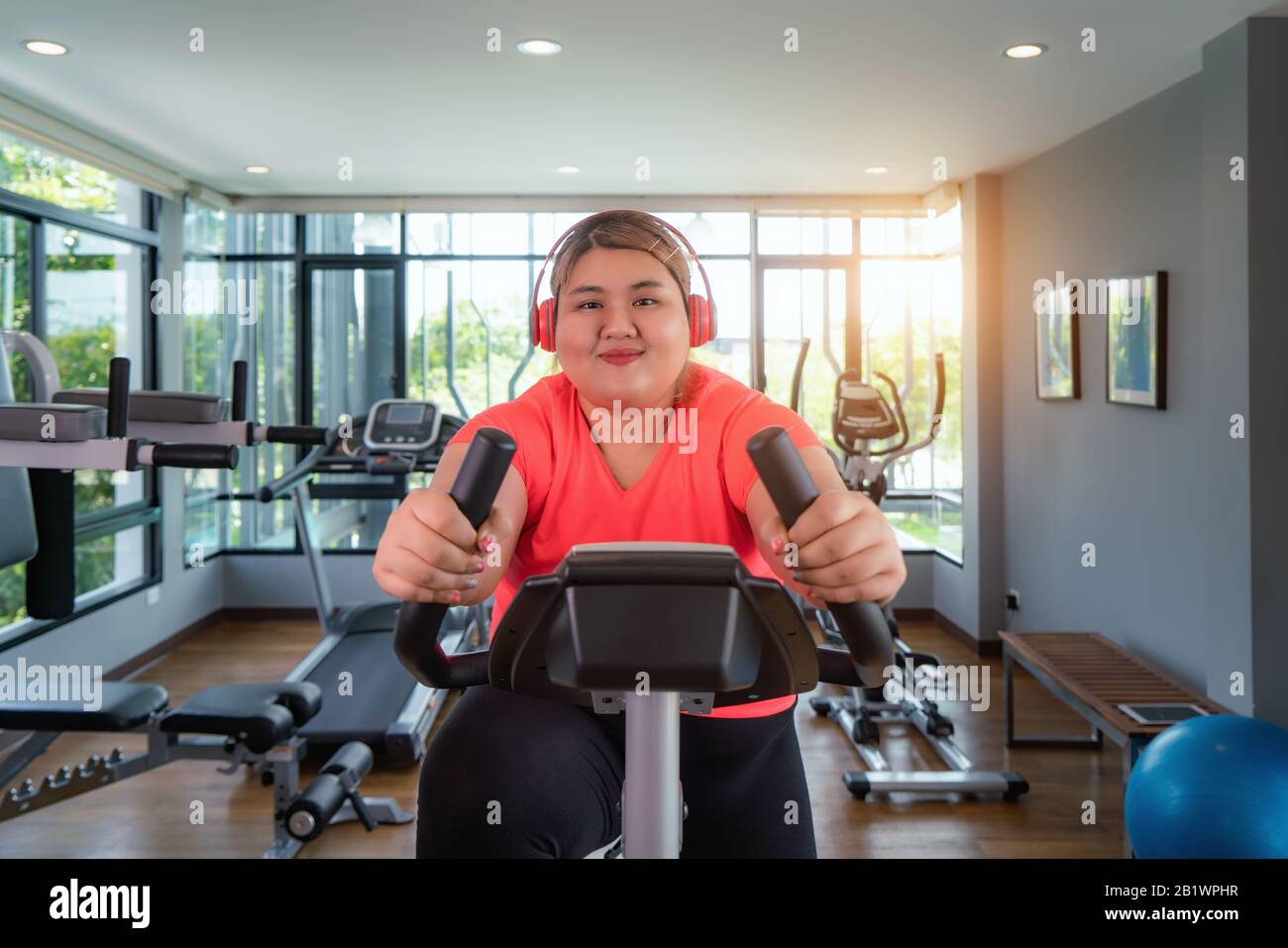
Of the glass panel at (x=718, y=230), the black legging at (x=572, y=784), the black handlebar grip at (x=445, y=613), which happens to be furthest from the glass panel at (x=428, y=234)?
the black handlebar grip at (x=445, y=613)

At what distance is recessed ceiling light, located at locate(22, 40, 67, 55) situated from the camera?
10.8 feet

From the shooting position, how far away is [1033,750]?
393cm

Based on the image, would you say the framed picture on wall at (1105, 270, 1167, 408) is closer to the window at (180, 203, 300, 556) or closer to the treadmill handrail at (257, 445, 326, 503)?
the treadmill handrail at (257, 445, 326, 503)

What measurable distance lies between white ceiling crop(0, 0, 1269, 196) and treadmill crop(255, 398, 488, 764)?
131 cm

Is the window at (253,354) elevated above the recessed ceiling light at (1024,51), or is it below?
below

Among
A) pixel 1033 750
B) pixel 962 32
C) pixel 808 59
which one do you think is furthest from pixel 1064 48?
pixel 1033 750

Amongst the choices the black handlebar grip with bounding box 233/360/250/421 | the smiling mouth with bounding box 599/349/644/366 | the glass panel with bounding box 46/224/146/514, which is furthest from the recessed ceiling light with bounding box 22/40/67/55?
the smiling mouth with bounding box 599/349/644/366

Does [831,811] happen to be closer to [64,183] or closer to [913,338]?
[913,338]

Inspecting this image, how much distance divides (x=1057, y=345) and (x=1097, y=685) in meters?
1.84

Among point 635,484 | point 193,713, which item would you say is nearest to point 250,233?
point 193,713

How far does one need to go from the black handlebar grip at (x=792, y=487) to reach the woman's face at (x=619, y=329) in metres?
0.49

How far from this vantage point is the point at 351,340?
6.30 metres

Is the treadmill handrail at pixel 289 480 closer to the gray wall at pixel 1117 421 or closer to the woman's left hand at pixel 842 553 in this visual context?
the gray wall at pixel 1117 421

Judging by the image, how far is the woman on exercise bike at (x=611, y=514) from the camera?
3.73ft
